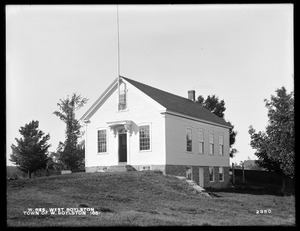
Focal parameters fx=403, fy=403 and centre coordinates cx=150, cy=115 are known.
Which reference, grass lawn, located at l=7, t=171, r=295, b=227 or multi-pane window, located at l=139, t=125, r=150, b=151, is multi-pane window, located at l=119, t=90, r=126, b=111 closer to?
multi-pane window, located at l=139, t=125, r=150, b=151

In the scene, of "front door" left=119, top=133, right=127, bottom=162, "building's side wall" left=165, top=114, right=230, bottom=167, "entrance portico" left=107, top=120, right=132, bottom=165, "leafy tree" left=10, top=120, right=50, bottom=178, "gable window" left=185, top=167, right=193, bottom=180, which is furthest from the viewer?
"leafy tree" left=10, top=120, right=50, bottom=178

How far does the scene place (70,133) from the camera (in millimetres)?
43250

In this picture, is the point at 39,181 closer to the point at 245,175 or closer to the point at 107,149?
the point at 107,149

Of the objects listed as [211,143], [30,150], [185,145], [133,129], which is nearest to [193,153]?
[185,145]

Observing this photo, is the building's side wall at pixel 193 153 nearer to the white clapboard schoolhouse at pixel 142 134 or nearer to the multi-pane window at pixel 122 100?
the white clapboard schoolhouse at pixel 142 134

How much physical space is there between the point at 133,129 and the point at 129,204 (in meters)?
11.8

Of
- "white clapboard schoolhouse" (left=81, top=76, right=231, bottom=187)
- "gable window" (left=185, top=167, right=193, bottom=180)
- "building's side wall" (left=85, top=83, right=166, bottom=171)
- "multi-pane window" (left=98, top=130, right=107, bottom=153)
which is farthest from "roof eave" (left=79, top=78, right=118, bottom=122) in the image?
"gable window" (left=185, top=167, right=193, bottom=180)

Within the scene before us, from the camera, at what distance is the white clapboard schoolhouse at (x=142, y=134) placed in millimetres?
26453

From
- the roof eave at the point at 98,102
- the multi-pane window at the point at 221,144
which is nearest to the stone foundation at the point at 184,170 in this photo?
the multi-pane window at the point at 221,144

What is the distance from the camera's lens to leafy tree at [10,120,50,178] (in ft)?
120

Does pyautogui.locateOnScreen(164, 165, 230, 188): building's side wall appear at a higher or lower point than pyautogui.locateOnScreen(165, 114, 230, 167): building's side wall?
lower

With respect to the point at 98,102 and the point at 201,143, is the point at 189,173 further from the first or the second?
the point at 98,102

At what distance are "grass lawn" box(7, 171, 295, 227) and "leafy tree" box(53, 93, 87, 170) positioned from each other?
63.7ft

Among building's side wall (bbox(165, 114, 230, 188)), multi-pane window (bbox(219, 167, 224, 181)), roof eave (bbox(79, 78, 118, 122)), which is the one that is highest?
roof eave (bbox(79, 78, 118, 122))
